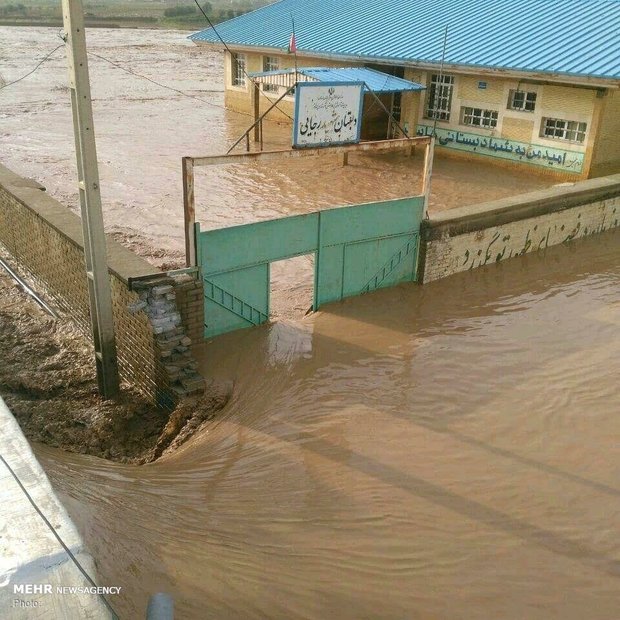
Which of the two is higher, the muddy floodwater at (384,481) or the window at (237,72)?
the window at (237,72)

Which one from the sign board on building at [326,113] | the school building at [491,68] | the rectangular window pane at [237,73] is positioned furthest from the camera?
the rectangular window pane at [237,73]

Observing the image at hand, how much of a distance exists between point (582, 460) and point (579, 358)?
8.08ft

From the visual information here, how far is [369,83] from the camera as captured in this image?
19.1m

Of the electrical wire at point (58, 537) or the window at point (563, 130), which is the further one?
the window at point (563, 130)

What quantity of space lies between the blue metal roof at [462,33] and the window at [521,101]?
109 centimetres

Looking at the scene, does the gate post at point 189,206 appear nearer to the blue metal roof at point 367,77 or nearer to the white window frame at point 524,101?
the blue metal roof at point 367,77

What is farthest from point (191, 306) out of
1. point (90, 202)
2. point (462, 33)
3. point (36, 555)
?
point (462, 33)

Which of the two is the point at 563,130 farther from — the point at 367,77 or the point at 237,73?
the point at 237,73

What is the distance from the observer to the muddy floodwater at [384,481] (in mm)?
5129

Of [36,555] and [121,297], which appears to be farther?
[121,297]

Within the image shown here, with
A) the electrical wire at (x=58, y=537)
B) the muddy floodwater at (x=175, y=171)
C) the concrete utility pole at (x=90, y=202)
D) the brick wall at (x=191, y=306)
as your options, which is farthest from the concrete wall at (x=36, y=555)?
the muddy floodwater at (x=175, y=171)

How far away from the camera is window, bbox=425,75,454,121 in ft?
66.1

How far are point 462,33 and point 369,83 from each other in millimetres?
3748

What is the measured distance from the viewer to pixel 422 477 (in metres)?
6.64
